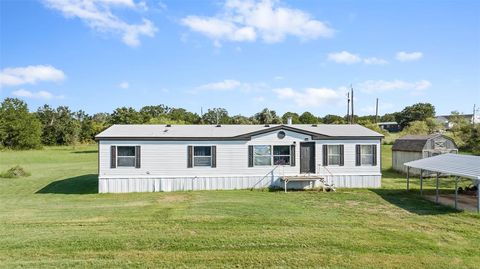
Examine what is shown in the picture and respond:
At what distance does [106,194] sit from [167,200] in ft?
12.1

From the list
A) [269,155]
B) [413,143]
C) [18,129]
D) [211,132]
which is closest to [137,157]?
[211,132]

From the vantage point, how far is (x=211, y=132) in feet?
62.8

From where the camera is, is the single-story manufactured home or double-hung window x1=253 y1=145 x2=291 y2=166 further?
double-hung window x1=253 y1=145 x2=291 y2=166

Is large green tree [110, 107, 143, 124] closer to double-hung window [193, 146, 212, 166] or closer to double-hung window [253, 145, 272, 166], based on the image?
double-hung window [193, 146, 212, 166]

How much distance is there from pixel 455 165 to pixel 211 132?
11359 mm

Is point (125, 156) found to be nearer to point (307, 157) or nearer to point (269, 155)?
point (269, 155)

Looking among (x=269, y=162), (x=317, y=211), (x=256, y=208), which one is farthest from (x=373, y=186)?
(x=256, y=208)

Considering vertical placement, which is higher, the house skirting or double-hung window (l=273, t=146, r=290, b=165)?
double-hung window (l=273, t=146, r=290, b=165)

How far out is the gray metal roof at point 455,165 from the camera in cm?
1276

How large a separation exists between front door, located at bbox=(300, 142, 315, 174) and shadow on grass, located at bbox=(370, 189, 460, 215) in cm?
327

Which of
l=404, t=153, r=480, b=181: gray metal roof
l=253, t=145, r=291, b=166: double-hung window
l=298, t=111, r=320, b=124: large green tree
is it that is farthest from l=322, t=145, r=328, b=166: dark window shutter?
l=298, t=111, r=320, b=124: large green tree

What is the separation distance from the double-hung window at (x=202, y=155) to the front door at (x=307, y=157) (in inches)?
189

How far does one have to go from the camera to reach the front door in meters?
18.8

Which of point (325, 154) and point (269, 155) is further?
point (325, 154)
